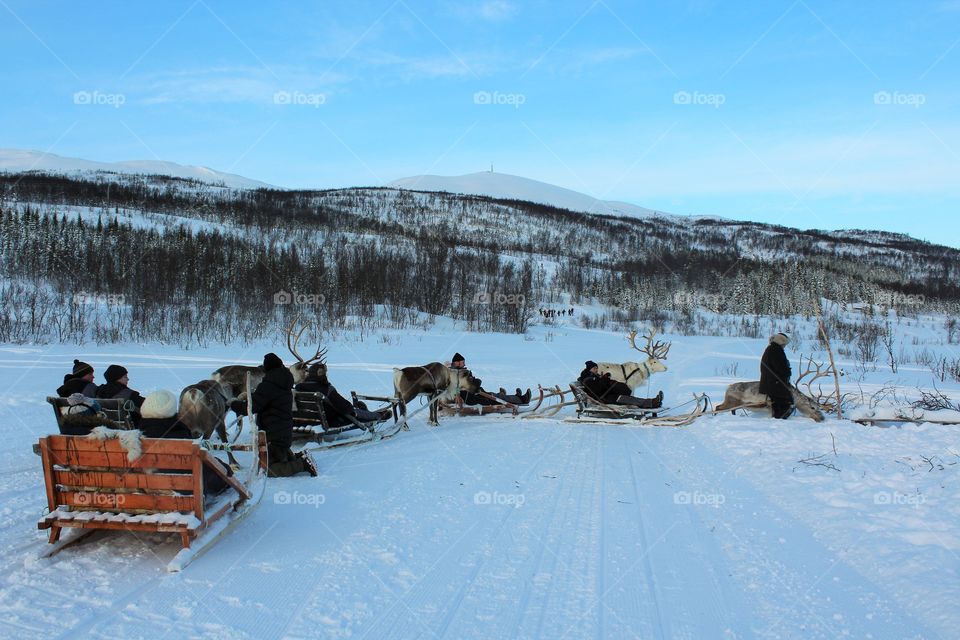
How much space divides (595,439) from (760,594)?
4.98 m

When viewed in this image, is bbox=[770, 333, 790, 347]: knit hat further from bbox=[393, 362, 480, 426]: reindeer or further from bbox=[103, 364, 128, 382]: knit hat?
bbox=[103, 364, 128, 382]: knit hat

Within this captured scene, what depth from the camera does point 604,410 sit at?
34.1 ft

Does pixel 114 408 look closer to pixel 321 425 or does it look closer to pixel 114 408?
pixel 114 408

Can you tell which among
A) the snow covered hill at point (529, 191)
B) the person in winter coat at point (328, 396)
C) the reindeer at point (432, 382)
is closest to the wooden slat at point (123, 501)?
the person in winter coat at point (328, 396)

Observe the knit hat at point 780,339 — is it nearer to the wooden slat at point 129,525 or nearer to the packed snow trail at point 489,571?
the packed snow trail at point 489,571

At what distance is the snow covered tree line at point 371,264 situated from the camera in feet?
80.7

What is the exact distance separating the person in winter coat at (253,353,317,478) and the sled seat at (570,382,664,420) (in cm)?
534

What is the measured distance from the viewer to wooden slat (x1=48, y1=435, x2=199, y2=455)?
3.97m

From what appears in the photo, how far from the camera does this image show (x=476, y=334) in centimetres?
2820

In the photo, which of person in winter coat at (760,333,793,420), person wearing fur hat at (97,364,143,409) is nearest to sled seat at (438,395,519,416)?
person in winter coat at (760,333,793,420)

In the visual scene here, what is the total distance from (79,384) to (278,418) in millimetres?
2056

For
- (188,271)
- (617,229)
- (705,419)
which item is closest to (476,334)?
(188,271)

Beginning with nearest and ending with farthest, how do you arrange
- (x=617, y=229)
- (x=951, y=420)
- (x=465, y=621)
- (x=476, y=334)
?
(x=465, y=621), (x=951, y=420), (x=476, y=334), (x=617, y=229)

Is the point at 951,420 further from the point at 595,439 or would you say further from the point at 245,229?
the point at 245,229
